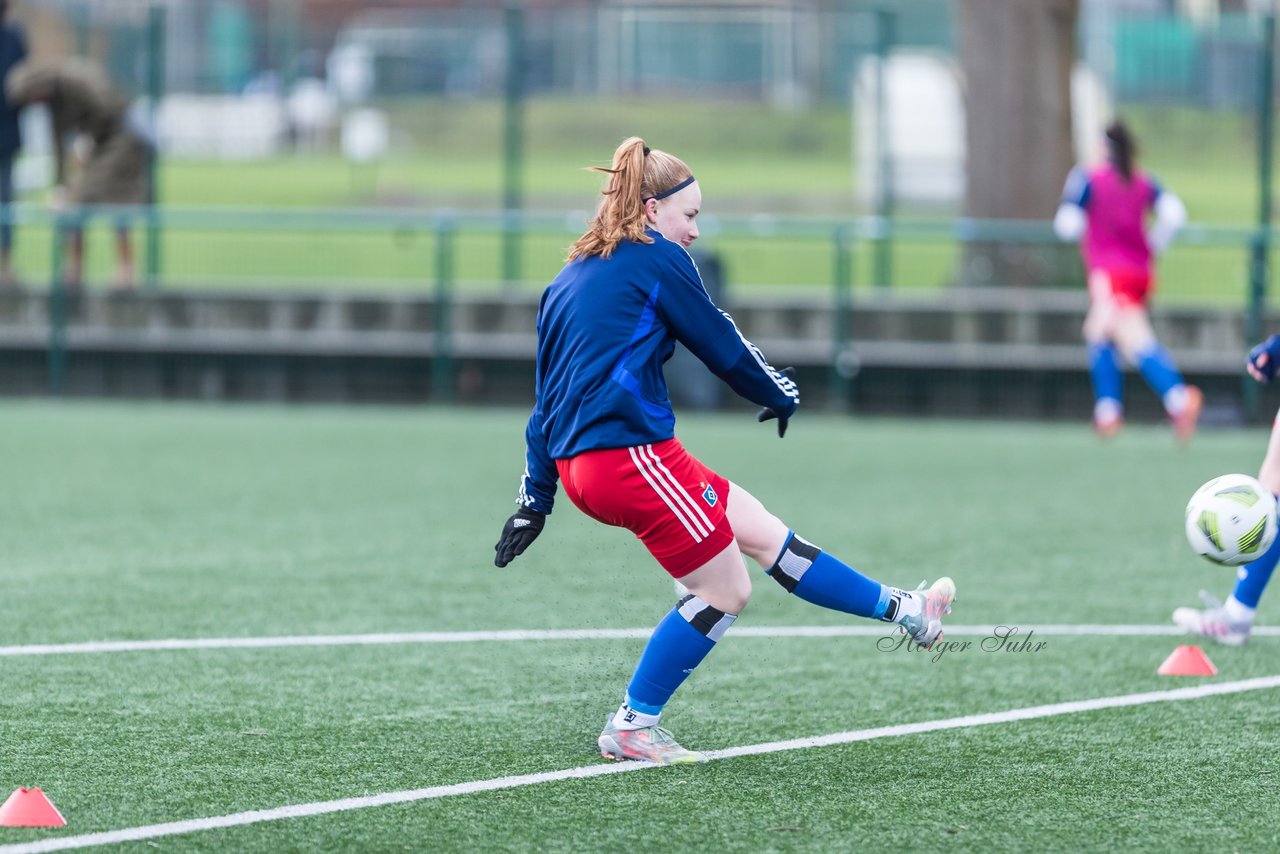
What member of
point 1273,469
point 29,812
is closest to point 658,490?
point 29,812

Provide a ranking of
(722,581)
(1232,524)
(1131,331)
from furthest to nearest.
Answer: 1. (1131,331)
2. (1232,524)
3. (722,581)

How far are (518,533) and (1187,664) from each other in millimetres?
2413

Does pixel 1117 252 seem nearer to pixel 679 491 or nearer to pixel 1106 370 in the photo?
pixel 1106 370

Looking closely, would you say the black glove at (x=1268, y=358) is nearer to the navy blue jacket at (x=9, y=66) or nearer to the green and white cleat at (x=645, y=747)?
the green and white cleat at (x=645, y=747)

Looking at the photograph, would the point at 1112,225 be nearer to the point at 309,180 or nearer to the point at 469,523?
the point at 469,523

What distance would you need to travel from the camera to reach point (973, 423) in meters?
15.7

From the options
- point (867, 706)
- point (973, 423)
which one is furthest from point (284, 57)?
point (867, 706)

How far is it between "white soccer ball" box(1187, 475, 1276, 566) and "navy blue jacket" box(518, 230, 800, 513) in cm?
185

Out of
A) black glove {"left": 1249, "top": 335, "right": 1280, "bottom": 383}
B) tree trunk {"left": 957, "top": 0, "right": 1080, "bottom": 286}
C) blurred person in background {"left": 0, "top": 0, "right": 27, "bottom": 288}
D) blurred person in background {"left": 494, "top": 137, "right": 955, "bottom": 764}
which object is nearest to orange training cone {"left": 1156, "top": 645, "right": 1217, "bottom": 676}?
black glove {"left": 1249, "top": 335, "right": 1280, "bottom": 383}

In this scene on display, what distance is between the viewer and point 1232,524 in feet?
21.0

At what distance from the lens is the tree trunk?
1800 centimetres

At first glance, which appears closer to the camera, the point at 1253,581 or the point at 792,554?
the point at 792,554

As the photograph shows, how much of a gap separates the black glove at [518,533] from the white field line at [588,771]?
1.93ft

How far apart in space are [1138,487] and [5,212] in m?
9.45
